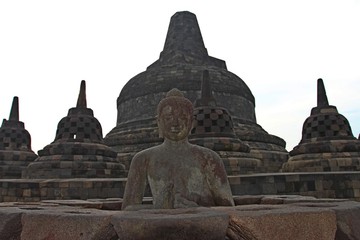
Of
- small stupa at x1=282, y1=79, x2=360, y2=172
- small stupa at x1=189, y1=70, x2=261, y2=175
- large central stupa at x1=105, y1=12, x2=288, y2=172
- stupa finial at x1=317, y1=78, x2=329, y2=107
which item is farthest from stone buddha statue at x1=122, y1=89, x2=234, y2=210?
large central stupa at x1=105, y1=12, x2=288, y2=172

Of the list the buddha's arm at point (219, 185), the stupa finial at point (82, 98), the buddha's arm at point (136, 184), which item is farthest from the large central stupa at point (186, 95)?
the buddha's arm at point (219, 185)

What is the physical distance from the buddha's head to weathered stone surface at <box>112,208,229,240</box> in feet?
4.41

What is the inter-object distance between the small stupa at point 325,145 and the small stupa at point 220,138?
1.64 meters

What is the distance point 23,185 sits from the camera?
7.89 metres

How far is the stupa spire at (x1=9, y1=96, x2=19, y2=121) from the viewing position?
1519cm

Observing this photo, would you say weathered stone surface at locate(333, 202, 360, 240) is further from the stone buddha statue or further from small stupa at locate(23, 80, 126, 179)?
small stupa at locate(23, 80, 126, 179)

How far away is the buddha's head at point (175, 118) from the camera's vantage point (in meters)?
3.23

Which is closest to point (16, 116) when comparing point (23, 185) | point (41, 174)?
point (41, 174)

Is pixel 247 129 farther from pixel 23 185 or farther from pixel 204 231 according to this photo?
pixel 204 231

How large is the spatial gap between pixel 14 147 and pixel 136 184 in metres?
13.6

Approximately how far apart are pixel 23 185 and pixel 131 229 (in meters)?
7.05

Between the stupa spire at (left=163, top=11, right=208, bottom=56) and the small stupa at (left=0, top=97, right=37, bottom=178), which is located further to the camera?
the stupa spire at (left=163, top=11, right=208, bottom=56)

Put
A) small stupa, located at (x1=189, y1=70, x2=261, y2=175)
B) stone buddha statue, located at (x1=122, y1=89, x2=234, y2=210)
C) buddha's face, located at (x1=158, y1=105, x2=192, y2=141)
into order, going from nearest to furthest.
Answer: stone buddha statue, located at (x1=122, y1=89, x2=234, y2=210) → buddha's face, located at (x1=158, y1=105, x2=192, y2=141) → small stupa, located at (x1=189, y1=70, x2=261, y2=175)

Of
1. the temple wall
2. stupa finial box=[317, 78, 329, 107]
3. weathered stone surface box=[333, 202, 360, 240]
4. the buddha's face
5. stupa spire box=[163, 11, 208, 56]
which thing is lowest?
weathered stone surface box=[333, 202, 360, 240]
